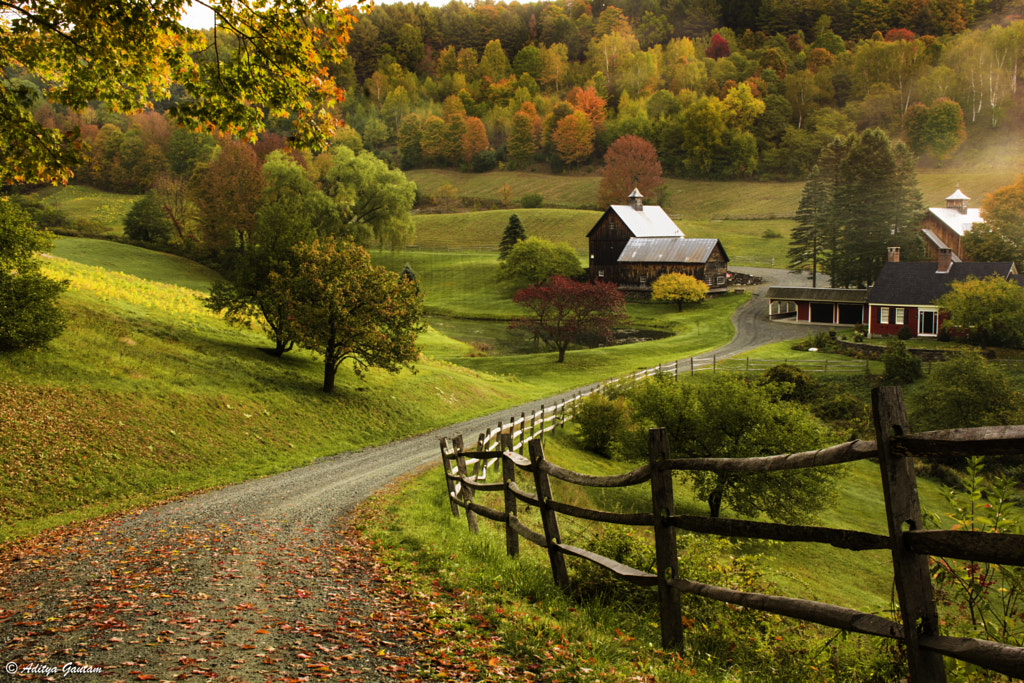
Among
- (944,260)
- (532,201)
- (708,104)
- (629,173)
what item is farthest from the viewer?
(708,104)

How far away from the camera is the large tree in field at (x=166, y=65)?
9508mm

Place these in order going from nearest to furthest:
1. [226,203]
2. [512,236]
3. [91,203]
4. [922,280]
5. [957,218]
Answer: [922,280]
[226,203]
[957,218]
[512,236]
[91,203]

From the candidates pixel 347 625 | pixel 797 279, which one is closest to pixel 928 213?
pixel 797 279

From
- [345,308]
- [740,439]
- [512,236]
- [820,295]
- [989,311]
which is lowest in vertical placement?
[740,439]

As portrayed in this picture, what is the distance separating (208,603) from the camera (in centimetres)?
692

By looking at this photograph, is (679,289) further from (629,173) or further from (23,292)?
(23,292)

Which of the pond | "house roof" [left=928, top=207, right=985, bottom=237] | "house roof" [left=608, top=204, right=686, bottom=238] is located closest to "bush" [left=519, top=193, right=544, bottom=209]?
"house roof" [left=608, top=204, right=686, bottom=238]

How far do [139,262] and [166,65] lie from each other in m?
65.8

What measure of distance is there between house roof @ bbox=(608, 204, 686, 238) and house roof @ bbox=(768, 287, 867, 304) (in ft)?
74.5

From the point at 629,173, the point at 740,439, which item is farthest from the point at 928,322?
the point at 629,173

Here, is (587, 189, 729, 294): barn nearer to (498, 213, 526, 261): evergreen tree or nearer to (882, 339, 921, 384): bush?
(498, 213, 526, 261): evergreen tree

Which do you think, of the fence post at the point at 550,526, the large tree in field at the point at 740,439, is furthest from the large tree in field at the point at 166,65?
the large tree in field at the point at 740,439

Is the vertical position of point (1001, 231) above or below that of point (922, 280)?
above

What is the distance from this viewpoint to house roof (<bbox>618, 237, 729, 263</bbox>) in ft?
259
